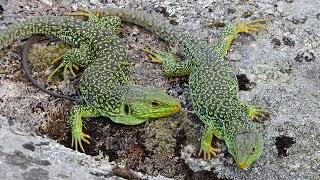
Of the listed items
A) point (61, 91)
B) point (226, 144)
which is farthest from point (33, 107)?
Answer: point (226, 144)

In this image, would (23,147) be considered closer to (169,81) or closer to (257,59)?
(169,81)

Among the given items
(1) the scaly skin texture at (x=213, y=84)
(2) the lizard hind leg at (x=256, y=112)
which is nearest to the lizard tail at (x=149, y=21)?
(1) the scaly skin texture at (x=213, y=84)

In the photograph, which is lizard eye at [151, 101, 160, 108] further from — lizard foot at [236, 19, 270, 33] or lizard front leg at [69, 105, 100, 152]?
lizard foot at [236, 19, 270, 33]

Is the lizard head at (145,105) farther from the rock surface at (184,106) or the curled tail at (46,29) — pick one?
the curled tail at (46,29)

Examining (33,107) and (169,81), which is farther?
(169,81)

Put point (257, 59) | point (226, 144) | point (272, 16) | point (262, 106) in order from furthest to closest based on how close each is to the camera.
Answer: point (272, 16) < point (257, 59) < point (262, 106) < point (226, 144)

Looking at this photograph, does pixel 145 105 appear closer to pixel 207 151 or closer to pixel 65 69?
pixel 207 151
